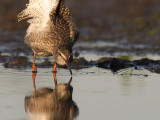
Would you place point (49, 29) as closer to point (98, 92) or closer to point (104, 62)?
point (104, 62)

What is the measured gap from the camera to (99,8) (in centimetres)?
2119

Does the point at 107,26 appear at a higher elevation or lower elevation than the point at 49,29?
higher

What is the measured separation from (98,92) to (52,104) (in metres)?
1.04

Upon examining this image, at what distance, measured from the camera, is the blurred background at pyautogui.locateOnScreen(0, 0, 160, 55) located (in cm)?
1352

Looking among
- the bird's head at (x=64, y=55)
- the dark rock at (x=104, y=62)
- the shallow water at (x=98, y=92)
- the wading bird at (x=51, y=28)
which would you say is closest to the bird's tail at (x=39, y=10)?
the wading bird at (x=51, y=28)

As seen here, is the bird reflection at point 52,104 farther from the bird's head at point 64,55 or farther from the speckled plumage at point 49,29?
the speckled plumage at point 49,29

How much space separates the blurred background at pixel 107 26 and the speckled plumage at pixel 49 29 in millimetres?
747

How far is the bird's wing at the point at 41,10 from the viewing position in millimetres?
8978

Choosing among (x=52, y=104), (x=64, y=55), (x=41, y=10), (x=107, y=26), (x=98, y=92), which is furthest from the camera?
(x=107, y=26)

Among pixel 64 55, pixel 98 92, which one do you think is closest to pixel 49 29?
pixel 64 55

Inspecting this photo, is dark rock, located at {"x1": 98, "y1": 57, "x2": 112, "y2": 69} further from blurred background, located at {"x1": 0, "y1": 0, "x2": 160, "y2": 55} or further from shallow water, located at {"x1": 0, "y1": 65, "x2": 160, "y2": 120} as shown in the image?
blurred background, located at {"x1": 0, "y1": 0, "x2": 160, "y2": 55}

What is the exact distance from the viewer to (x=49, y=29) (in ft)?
29.7

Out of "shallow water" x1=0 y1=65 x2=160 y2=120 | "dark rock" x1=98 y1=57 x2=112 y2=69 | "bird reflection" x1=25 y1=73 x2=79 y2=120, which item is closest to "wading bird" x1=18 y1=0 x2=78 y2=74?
"shallow water" x1=0 y1=65 x2=160 y2=120

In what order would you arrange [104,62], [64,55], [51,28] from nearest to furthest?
[64,55]
[51,28]
[104,62]
